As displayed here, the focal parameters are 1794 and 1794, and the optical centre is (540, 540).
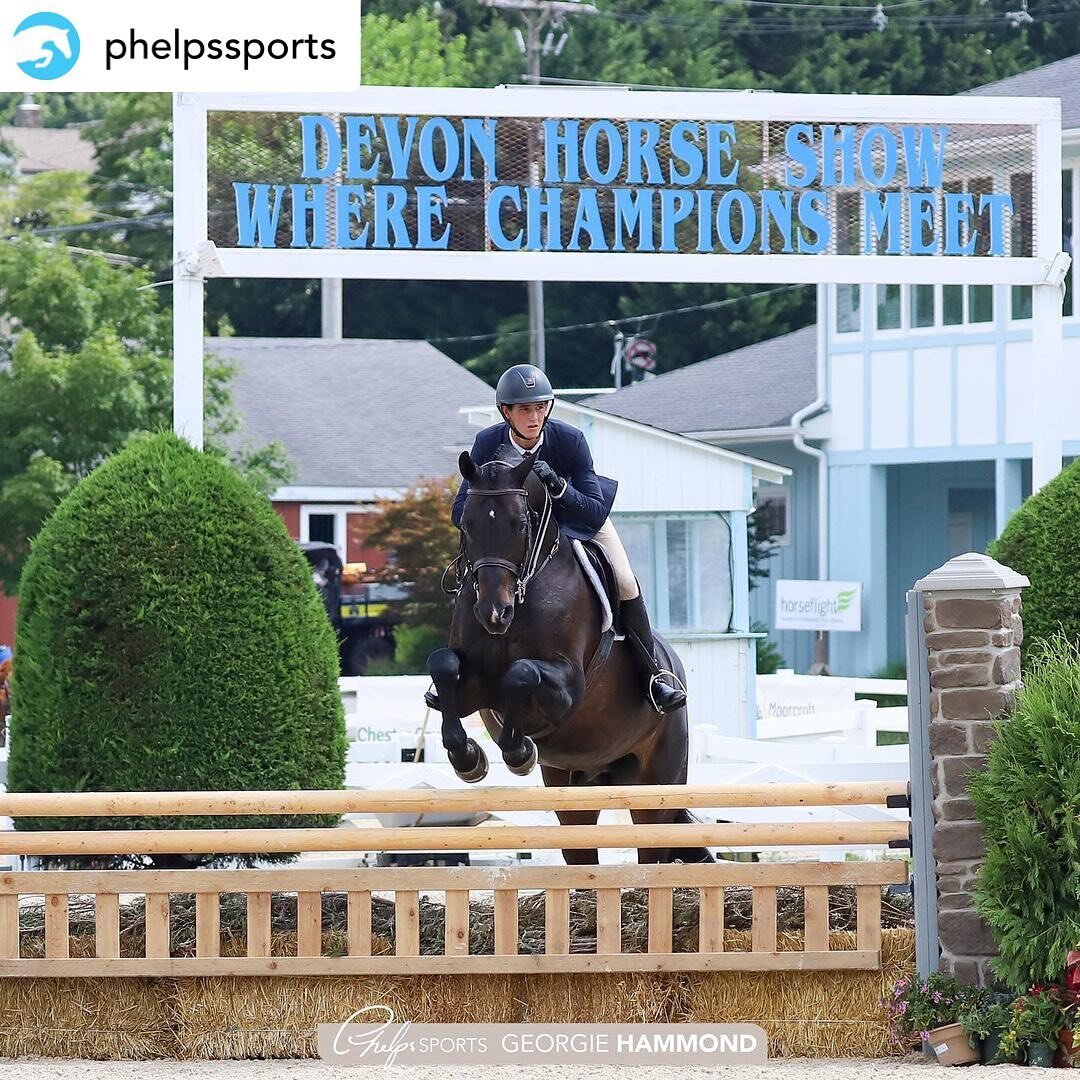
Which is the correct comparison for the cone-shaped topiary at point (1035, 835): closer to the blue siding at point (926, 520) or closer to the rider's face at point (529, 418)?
the rider's face at point (529, 418)

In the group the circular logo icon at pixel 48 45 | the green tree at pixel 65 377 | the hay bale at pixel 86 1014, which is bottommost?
the hay bale at pixel 86 1014

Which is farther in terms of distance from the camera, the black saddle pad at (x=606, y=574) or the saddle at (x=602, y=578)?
the black saddle pad at (x=606, y=574)

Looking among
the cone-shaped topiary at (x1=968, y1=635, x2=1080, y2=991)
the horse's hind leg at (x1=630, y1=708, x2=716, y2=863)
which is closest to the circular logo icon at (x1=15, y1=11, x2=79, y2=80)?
the horse's hind leg at (x1=630, y1=708, x2=716, y2=863)

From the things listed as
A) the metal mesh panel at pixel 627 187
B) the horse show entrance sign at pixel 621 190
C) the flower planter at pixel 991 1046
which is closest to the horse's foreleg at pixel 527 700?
the flower planter at pixel 991 1046

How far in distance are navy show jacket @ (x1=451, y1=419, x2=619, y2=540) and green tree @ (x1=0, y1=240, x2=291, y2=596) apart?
55.9ft

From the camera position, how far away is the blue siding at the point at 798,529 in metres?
26.3

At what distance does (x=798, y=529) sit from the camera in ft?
86.9

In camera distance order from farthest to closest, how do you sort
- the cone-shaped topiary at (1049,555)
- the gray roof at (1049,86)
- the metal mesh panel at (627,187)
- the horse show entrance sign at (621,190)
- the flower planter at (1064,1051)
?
the gray roof at (1049,86) → the metal mesh panel at (627,187) → the horse show entrance sign at (621,190) → the cone-shaped topiary at (1049,555) → the flower planter at (1064,1051)

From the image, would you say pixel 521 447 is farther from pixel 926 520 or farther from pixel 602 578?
pixel 926 520

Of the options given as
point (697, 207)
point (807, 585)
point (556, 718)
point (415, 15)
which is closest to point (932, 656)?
point (556, 718)

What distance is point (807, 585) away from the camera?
78.5ft

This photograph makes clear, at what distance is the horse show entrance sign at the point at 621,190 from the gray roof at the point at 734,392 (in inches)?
565

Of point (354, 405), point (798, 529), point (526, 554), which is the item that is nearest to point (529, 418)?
point (526, 554)

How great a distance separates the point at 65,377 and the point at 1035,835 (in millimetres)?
19177
